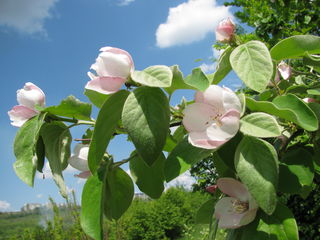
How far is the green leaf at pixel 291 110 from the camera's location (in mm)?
485

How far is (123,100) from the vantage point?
0.52m

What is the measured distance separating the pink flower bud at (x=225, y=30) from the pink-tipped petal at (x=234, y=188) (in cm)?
40

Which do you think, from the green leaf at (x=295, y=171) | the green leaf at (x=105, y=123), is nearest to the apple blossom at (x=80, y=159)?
the green leaf at (x=105, y=123)

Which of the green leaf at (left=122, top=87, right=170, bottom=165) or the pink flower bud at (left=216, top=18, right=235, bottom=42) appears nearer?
the green leaf at (left=122, top=87, right=170, bottom=165)

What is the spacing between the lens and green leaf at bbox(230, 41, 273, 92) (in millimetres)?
533

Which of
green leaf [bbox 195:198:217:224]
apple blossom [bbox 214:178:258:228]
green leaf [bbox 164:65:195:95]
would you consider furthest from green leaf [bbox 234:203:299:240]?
green leaf [bbox 164:65:195:95]

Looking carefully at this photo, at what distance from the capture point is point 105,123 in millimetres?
519

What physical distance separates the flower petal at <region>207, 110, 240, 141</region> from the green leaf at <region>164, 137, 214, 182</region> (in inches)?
1.0

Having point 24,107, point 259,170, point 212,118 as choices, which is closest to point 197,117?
point 212,118

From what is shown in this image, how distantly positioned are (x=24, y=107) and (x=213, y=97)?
38 centimetres

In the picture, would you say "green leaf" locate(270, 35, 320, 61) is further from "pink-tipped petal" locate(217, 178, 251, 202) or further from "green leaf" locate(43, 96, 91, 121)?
"green leaf" locate(43, 96, 91, 121)

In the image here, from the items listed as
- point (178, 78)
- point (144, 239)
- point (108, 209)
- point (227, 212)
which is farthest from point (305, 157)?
point (144, 239)

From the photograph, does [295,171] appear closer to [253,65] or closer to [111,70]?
[253,65]

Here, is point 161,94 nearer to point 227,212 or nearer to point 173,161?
point 173,161
